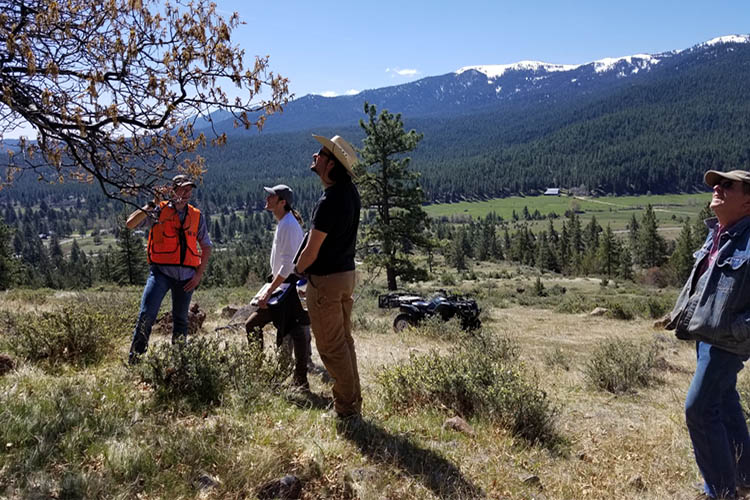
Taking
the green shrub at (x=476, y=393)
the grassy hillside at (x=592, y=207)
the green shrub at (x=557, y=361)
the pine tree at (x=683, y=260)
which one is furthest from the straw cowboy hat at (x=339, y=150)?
the grassy hillside at (x=592, y=207)

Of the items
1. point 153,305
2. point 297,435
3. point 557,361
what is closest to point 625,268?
point 557,361

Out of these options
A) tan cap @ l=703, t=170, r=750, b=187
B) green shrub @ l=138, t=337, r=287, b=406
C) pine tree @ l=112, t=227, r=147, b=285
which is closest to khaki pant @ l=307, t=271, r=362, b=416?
green shrub @ l=138, t=337, r=287, b=406

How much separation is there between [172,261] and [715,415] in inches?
169

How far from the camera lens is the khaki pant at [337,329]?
3436mm

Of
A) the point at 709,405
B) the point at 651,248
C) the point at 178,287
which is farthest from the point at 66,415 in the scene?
the point at 651,248

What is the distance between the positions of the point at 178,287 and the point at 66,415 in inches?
64.7

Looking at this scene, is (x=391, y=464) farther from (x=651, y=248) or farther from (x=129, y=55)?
(x=651, y=248)

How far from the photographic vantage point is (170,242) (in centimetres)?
451

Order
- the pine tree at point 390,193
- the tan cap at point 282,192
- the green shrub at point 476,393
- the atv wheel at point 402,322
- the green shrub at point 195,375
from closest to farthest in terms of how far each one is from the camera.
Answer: the green shrub at point 195,375, the green shrub at point 476,393, the tan cap at point 282,192, the atv wheel at point 402,322, the pine tree at point 390,193

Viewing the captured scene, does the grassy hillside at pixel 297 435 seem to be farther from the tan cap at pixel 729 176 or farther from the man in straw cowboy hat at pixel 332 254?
the tan cap at pixel 729 176

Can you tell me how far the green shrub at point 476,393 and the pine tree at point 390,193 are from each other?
1793cm

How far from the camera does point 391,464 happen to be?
10.1 feet

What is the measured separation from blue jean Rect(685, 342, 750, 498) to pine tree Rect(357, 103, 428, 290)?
19.4 metres

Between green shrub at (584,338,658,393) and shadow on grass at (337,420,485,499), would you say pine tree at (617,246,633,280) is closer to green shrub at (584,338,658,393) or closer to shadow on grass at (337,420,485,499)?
green shrub at (584,338,658,393)
